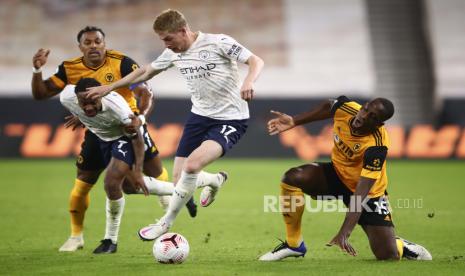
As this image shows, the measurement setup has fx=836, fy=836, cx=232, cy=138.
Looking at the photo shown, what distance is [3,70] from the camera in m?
23.6

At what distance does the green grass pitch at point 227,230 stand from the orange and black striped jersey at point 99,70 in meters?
1.64

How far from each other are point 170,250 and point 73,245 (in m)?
1.42

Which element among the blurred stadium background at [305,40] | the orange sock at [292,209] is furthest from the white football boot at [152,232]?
the blurred stadium background at [305,40]

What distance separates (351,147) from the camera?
7172 millimetres

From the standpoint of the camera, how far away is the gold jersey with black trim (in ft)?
23.0

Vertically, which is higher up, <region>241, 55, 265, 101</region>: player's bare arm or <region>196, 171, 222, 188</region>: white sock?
<region>241, 55, 265, 101</region>: player's bare arm

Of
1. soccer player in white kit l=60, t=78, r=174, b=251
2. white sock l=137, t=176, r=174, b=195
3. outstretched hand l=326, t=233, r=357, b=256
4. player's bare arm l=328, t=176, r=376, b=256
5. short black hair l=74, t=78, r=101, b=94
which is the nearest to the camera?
outstretched hand l=326, t=233, r=357, b=256

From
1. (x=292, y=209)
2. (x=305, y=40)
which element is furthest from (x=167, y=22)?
(x=305, y=40)

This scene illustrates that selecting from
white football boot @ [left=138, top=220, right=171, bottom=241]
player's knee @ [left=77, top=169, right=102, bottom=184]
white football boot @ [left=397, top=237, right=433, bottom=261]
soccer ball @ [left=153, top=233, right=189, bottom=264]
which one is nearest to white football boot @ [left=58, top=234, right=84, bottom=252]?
player's knee @ [left=77, top=169, right=102, bottom=184]

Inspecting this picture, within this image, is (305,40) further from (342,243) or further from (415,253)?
(342,243)

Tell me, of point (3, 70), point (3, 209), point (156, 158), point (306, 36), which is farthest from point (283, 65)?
point (156, 158)

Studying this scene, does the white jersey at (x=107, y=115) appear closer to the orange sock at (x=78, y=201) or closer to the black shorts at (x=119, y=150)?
the black shorts at (x=119, y=150)

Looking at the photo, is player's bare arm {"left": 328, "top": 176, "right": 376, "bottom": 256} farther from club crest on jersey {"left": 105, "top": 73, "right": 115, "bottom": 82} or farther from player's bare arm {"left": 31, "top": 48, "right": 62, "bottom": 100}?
player's bare arm {"left": 31, "top": 48, "right": 62, "bottom": 100}

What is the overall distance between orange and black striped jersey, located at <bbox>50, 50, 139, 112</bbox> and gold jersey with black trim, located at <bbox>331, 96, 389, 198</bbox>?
218 centimetres
